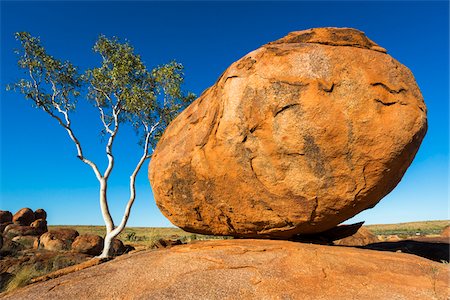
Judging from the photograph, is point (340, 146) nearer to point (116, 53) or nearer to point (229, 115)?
point (229, 115)

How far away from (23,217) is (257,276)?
41775 mm

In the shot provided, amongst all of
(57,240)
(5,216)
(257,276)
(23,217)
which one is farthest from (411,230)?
(257,276)

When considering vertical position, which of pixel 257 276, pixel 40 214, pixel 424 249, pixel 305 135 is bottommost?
pixel 424 249

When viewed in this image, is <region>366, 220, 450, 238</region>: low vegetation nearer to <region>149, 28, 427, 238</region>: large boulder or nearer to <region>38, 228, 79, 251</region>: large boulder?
<region>149, 28, 427, 238</region>: large boulder

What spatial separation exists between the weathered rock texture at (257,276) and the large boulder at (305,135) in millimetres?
1040

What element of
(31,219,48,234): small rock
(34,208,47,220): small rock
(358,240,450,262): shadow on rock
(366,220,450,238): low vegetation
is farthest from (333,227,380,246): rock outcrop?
(34,208,47,220): small rock

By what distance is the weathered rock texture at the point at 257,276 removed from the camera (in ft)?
19.0

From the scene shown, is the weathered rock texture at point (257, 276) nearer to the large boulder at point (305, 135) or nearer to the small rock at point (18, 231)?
the large boulder at point (305, 135)

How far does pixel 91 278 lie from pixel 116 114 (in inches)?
539

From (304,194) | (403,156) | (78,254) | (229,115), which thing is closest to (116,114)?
(78,254)

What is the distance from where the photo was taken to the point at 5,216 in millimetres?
39562

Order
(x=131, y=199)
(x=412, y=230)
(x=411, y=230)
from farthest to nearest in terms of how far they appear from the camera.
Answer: (x=411, y=230) < (x=412, y=230) < (x=131, y=199)

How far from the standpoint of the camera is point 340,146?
7.06 metres

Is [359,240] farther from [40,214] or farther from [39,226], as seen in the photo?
[40,214]
